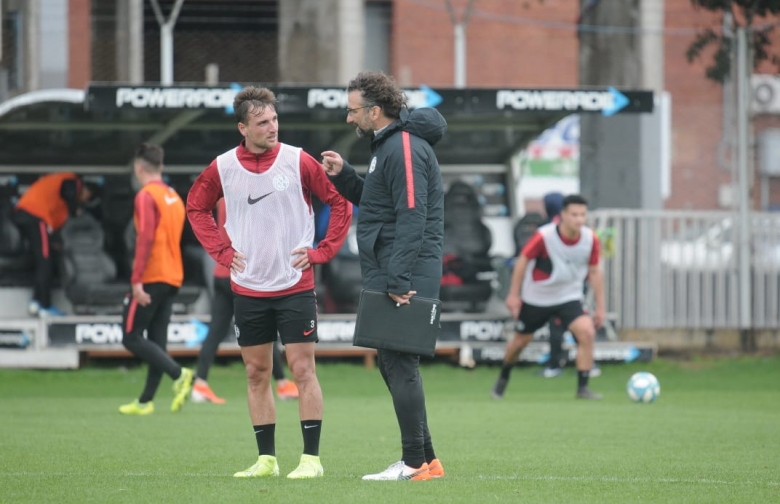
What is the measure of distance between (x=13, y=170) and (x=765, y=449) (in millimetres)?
11122

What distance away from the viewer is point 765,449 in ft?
29.4

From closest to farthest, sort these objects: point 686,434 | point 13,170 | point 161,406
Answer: point 686,434
point 161,406
point 13,170

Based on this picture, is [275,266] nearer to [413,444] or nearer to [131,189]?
[413,444]

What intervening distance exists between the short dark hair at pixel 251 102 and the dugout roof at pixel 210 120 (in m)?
7.58

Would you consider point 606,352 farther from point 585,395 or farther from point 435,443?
point 435,443

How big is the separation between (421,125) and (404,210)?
18.5 inches

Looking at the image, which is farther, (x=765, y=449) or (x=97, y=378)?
(x=97, y=378)

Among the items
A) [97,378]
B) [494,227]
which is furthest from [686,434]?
[494,227]

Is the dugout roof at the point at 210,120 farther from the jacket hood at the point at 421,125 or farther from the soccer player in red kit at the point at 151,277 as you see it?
the jacket hood at the point at 421,125

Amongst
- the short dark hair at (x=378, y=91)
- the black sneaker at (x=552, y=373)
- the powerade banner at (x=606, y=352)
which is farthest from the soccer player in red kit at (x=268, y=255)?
the powerade banner at (x=606, y=352)

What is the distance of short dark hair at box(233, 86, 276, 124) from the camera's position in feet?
24.3

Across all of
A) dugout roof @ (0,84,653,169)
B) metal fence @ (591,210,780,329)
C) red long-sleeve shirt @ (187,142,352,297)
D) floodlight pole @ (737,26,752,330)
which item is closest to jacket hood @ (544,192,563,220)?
dugout roof @ (0,84,653,169)

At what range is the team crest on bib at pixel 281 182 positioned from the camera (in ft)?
24.3

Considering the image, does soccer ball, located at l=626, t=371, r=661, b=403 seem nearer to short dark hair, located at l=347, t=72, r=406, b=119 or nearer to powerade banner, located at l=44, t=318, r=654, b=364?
powerade banner, located at l=44, t=318, r=654, b=364
